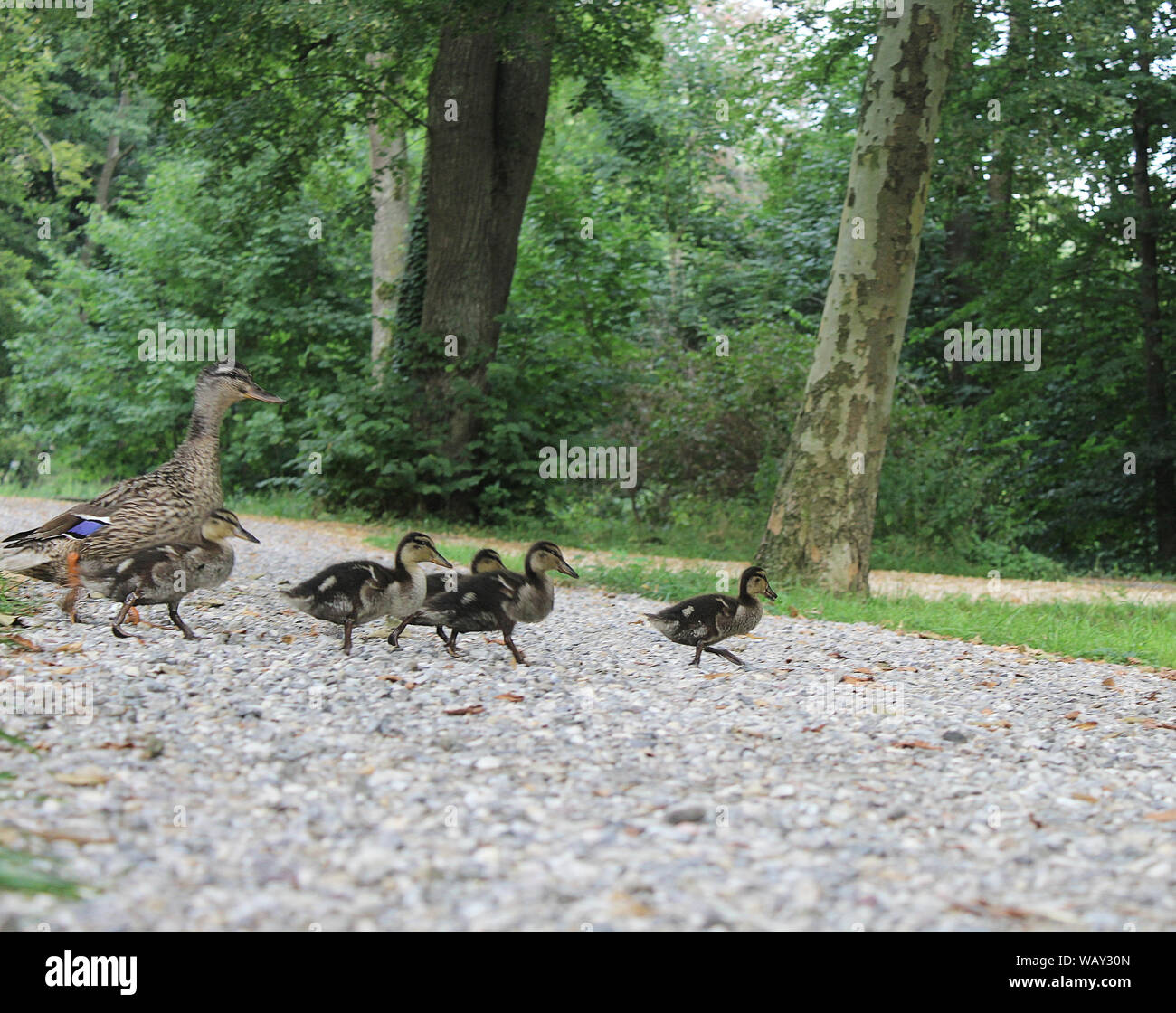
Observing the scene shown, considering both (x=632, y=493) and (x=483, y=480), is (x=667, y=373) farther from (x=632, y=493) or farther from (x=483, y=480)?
(x=483, y=480)

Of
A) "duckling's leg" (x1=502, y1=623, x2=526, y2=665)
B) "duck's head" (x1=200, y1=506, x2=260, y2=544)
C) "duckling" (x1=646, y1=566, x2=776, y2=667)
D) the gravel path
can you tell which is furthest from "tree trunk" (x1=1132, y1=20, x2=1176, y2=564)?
"duck's head" (x1=200, y1=506, x2=260, y2=544)

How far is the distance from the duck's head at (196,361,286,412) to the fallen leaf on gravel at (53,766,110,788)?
4.36 m

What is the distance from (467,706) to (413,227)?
15.2 metres

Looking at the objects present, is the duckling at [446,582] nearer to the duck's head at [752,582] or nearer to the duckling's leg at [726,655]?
the duckling's leg at [726,655]

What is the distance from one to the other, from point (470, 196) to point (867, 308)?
8.35m

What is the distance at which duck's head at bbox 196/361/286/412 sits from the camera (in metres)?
8.37

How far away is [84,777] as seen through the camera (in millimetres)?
4203

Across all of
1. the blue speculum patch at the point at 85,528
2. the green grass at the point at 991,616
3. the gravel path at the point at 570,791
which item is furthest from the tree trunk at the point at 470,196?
the blue speculum patch at the point at 85,528

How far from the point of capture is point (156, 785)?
13.9ft

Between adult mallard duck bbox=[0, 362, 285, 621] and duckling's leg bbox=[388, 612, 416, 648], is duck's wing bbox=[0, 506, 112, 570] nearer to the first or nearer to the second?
adult mallard duck bbox=[0, 362, 285, 621]

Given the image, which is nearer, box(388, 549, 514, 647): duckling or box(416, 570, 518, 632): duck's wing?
box(416, 570, 518, 632): duck's wing

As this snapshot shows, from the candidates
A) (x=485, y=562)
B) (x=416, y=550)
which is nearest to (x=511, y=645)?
(x=416, y=550)

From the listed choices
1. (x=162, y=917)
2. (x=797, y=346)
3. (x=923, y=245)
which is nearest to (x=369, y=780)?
(x=162, y=917)

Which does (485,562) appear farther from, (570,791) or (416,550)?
(570,791)
